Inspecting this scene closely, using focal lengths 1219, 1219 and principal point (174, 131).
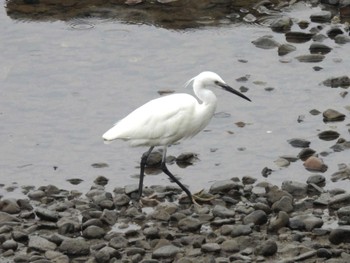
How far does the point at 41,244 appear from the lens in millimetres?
11758

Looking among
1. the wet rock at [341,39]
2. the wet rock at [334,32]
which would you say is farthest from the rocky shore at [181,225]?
the wet rock at [334,32]

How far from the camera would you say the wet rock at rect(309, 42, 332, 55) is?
57.9 feet

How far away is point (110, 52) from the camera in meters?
18.4

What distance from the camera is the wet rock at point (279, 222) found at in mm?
11977

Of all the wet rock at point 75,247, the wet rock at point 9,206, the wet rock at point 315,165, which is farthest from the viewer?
the wet rock at point 315,165

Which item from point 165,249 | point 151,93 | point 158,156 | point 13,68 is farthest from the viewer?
point 13,68

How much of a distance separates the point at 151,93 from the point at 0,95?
2.12 metres

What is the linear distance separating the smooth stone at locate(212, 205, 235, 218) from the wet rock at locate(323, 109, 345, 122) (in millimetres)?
3151

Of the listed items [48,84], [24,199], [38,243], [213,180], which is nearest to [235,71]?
[48,84]

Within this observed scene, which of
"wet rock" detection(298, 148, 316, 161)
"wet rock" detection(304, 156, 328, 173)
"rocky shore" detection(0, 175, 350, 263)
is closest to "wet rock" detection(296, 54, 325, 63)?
"wet rock" detection(298, 148, 316, 161)

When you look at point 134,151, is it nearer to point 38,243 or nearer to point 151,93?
point 151,93

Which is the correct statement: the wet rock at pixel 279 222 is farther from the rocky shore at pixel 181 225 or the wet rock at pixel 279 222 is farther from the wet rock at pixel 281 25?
the wet rock at pixel 281 25

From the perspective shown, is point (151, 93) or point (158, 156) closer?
point (158, 156)

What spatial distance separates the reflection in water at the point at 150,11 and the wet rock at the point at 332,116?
431 cm
